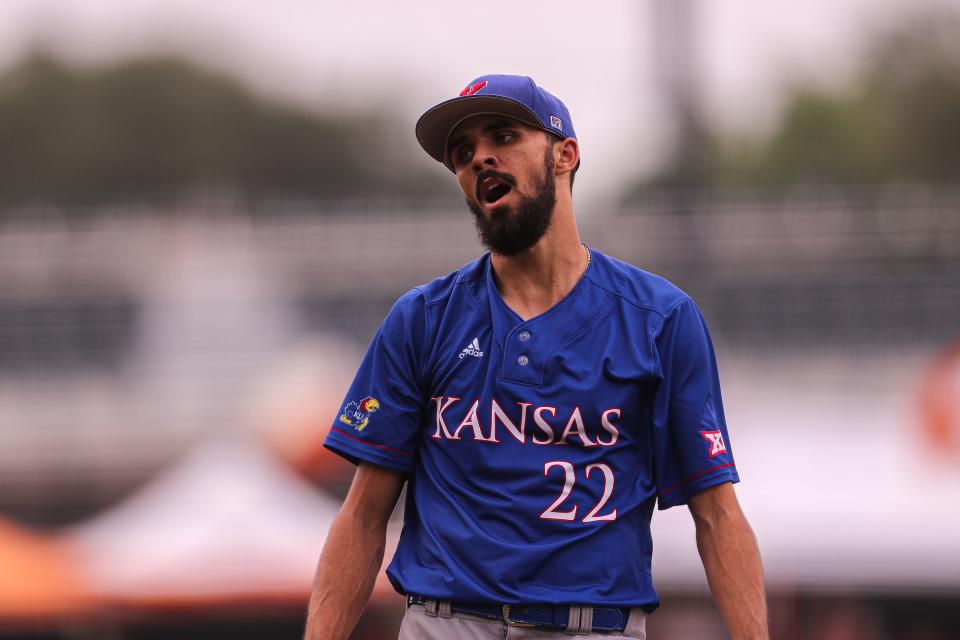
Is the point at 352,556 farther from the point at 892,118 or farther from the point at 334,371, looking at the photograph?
the point at 892,118

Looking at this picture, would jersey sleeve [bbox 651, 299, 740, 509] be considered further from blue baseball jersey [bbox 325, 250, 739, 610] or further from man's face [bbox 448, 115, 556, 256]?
man's face [bbox 448, 115, 556, 256]

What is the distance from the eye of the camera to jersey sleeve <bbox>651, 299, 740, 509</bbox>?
3.27 m

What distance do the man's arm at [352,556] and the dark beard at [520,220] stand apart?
637mm

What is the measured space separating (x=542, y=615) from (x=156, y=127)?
103 feet

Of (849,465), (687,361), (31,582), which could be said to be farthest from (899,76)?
(687,361)

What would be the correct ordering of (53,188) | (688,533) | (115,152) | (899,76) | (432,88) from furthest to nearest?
(115,152)
(899,76)
(432,88)
(53,188)
(688,533)

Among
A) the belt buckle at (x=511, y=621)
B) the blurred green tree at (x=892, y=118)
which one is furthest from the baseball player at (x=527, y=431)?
the blurred green tree at (x=892, y=118)

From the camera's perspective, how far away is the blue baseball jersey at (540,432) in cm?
317

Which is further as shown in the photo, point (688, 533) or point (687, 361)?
point (688, 533)

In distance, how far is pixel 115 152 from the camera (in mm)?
29797

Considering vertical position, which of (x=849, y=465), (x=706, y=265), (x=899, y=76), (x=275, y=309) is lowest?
(x=849, y=465)

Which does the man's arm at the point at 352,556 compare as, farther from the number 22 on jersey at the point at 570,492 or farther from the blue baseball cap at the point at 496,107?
the blue baseball cap at the point at 496,107

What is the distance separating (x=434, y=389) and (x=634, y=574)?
66 centimetres

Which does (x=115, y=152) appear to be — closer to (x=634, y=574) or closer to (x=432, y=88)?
(x=432, y=88)
